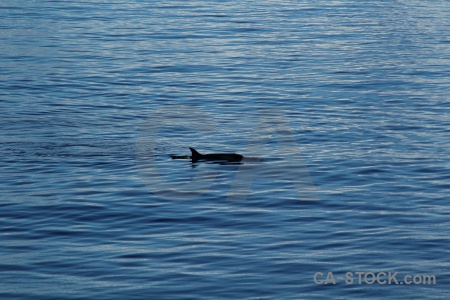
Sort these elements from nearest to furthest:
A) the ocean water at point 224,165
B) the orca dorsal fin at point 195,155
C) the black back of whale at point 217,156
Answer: the ocean water at point 224,165 → the orca dorsal fin at point 195,155 → the black back of whale at point 217,156

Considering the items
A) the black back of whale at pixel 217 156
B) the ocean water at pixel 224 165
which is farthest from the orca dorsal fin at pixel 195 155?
the ocean water at pixel 224 165

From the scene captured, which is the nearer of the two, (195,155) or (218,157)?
(195,155)

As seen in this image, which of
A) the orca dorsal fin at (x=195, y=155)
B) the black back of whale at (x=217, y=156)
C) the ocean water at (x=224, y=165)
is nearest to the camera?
the ocean water at (x=224, y=165)

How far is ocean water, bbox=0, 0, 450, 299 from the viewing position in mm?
14227

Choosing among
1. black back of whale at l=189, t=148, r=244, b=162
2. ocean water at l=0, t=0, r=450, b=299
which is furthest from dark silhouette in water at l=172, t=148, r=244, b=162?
ocean water at l=0, t=0, r=450, b=299

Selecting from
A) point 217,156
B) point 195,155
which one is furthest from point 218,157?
point 195,155

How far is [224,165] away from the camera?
20.2 metres

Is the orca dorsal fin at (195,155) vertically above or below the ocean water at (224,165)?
above

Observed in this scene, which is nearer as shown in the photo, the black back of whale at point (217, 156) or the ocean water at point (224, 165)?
the ocean water at point (224, 165)

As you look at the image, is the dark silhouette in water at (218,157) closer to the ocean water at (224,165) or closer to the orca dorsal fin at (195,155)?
the orca dorsal fin at (195,155)

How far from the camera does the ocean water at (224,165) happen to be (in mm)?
14227

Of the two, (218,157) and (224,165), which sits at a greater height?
(218,157)

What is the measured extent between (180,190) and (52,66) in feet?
53.3

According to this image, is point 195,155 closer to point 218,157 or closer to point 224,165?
point 218,157
